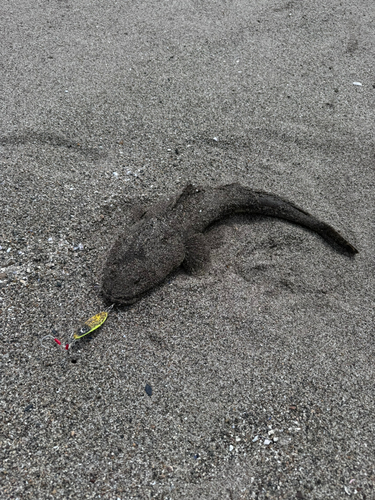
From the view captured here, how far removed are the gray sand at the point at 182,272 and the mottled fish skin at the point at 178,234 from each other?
134 mm

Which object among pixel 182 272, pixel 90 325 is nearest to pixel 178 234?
pixel 182 272

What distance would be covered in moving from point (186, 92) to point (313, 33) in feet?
8.05

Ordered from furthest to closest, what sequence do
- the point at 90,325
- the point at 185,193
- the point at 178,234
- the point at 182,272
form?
the point at 185,193
the point at 178,234
the point at 182,272
the point at 90,325

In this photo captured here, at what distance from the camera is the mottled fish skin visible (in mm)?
3092

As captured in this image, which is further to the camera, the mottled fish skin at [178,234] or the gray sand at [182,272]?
the mottled fish skin at [178,234]

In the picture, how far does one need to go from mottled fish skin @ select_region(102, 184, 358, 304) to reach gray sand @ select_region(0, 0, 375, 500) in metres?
0.13

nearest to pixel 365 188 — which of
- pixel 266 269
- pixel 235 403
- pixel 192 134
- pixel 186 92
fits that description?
pixel 266 269

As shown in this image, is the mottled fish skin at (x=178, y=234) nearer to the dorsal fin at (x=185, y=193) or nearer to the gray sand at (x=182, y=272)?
the dorsal fin at (x=185, y=193)

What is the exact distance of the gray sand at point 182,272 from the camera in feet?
7.80

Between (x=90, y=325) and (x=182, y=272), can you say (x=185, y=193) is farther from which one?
(x=90, y=325)

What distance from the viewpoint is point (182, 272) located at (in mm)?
3428

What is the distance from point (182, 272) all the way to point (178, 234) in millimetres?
368

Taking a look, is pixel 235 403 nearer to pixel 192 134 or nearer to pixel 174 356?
pixel 174 356

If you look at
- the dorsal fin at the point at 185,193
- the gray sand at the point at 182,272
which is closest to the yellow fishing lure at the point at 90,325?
the gray sand at the point at 182,272
